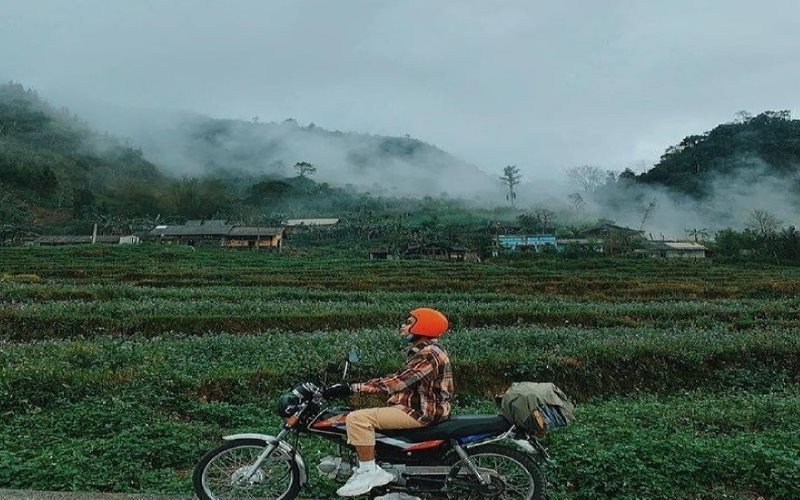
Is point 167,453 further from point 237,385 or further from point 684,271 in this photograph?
point 684,271

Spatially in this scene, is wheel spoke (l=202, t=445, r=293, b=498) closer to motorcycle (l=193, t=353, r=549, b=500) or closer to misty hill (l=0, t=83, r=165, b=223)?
motorcycle (l=193, t=353, r=549, b=500)

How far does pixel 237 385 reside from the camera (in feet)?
36.8

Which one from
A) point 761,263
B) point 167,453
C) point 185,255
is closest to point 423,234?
point 185,255

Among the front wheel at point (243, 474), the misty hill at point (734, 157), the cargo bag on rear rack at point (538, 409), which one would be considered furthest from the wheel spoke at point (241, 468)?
the misty hill at point (734, 157)

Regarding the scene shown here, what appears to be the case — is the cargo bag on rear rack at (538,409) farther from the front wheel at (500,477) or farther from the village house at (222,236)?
the village house at (222,236)

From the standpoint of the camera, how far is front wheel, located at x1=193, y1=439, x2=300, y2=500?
537 cm

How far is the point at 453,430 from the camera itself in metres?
5.30

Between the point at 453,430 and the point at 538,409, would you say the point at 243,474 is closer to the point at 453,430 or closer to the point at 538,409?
the point at 453,430

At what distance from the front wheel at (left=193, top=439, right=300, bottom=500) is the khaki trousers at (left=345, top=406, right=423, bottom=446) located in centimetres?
78

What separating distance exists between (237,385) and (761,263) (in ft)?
242

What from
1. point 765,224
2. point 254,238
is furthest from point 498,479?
point 765,224

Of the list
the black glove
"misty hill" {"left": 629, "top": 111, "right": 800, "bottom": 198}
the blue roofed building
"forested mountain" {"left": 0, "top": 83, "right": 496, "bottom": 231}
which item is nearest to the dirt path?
the black glove

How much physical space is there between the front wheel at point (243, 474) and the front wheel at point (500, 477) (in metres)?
1.57

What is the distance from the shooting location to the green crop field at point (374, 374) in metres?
6.15
